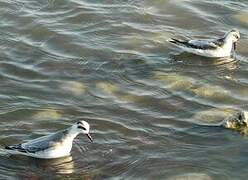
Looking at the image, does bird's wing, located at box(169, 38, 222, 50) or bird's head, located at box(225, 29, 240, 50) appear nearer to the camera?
bird's wing, located at box(169, 38, 222, 50)

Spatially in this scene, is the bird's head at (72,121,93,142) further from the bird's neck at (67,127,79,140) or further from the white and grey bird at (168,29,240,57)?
the white and grey bird at (168,29,240,57)

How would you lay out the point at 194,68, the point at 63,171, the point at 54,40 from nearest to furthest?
the point at 63,171 < the point at 194,68 < the point at 54,40

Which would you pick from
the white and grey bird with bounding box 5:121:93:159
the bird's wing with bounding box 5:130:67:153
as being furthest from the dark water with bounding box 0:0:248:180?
the bird's wing with bounding box 5:130:67:153

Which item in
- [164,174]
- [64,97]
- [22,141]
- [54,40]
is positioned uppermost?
[54,40]

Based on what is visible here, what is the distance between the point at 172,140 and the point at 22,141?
3435 millimetres

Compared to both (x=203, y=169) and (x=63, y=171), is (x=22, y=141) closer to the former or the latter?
(x=63, y=171)

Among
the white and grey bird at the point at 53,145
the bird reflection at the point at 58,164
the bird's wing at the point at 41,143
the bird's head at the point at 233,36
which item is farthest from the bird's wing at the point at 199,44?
the bird reflection at the point at 58,164

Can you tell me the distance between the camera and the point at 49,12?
23203mm

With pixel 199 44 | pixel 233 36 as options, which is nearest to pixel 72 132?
pixel 199 44

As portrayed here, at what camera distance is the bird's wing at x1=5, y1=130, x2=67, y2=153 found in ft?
48.1

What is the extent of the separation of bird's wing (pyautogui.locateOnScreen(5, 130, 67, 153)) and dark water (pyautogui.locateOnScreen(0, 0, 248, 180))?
373 mm

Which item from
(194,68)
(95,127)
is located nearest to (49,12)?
(194,68)

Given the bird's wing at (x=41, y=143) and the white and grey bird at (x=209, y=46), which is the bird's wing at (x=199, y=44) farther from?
the bird's wing at (x=41, y=143)

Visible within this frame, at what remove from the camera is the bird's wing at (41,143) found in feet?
48.1
